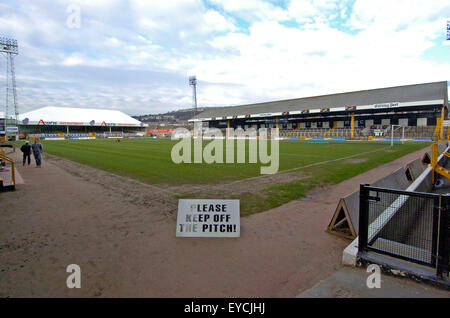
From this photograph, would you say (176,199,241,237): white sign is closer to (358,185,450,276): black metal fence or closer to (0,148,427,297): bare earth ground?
(0,148,427,297): bare earth ground

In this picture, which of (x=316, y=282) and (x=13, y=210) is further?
(x=13, y=210)

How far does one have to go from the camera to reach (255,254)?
457 cm

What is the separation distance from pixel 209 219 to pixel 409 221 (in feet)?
12.5

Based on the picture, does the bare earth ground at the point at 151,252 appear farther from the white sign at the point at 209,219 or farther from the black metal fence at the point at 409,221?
the black metal fence at the point at 409,221

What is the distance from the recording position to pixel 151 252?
4664 millimetres

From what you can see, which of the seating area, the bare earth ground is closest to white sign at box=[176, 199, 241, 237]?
the bare earth ground

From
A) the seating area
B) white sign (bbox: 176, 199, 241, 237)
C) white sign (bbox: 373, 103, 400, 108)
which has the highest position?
white sign (bbox: 373, 103, 400, 108)

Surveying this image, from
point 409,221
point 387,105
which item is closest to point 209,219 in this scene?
point 409,221

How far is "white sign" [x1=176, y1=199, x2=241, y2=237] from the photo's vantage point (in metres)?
5.37

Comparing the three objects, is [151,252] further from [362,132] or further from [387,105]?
[362,132]

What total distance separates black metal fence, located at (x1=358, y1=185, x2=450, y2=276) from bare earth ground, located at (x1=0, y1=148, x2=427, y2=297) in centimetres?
71
